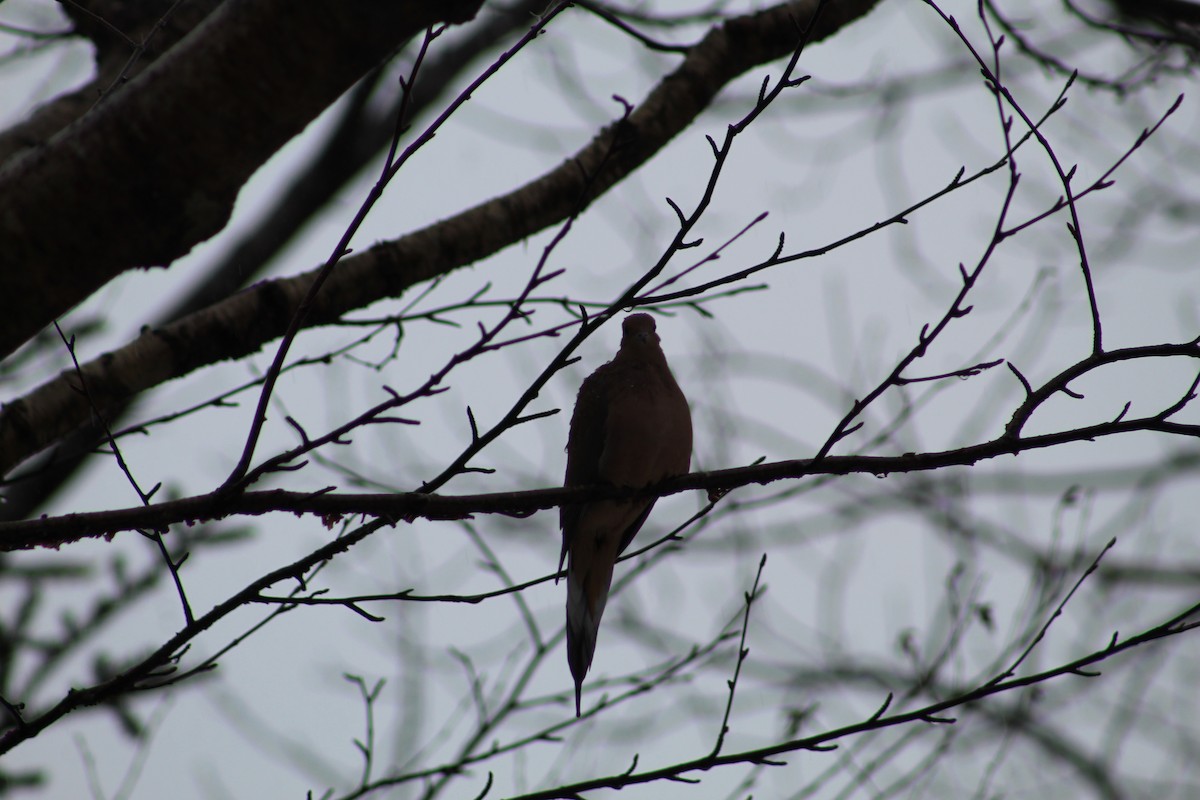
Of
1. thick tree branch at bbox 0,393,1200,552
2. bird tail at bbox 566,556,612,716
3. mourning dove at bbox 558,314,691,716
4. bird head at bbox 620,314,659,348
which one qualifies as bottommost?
thick tree branch at bbox 0,393,1200,552

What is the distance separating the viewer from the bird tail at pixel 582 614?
11.9 ft

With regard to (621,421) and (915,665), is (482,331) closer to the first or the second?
(621,421)

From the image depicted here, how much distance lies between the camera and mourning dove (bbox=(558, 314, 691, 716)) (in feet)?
12.2

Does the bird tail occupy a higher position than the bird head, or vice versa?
the bird head

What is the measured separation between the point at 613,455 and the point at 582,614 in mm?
→ 610

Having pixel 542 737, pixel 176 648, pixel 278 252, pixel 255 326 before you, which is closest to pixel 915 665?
pixel 542 737

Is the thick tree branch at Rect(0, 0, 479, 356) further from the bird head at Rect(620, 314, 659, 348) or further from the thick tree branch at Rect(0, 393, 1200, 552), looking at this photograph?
the bird head at Rect(620, 314, 659, 348)

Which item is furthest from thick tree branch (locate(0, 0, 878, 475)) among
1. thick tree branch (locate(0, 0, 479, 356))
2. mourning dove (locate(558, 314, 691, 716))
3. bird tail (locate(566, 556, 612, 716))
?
bird tail (locate(566, 556, 612, 716))

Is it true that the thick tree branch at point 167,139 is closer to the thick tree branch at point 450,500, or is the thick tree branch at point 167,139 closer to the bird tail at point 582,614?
the thick tree branch at point 450,500

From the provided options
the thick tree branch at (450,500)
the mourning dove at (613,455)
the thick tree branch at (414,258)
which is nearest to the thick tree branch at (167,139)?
the thick tree branch at (414,258)

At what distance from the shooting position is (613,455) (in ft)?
12.3

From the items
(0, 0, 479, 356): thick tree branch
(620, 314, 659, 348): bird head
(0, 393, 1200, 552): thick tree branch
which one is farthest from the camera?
(620, 314, 659, 348): bird head

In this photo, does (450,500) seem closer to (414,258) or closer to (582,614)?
(414,258)

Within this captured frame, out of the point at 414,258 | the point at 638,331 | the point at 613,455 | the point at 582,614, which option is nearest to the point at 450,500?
the point at 414,258
